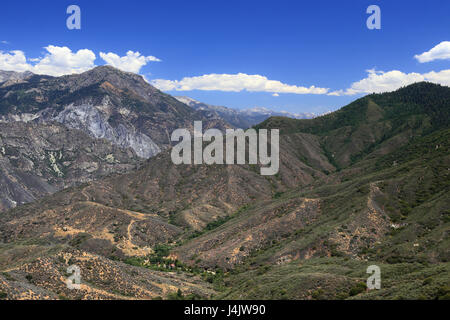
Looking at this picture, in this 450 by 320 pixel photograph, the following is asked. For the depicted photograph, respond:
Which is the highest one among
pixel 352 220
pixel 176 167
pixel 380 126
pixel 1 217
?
pixel 380 126

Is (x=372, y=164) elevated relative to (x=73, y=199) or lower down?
elevated

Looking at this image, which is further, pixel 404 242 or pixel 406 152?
pixel 406 152

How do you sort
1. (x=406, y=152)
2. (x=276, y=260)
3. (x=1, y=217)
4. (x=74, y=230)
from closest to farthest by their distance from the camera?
(x=276, y=260) < (x=74, y=230) < (x=406, y=152) < (x=1, y=217)
